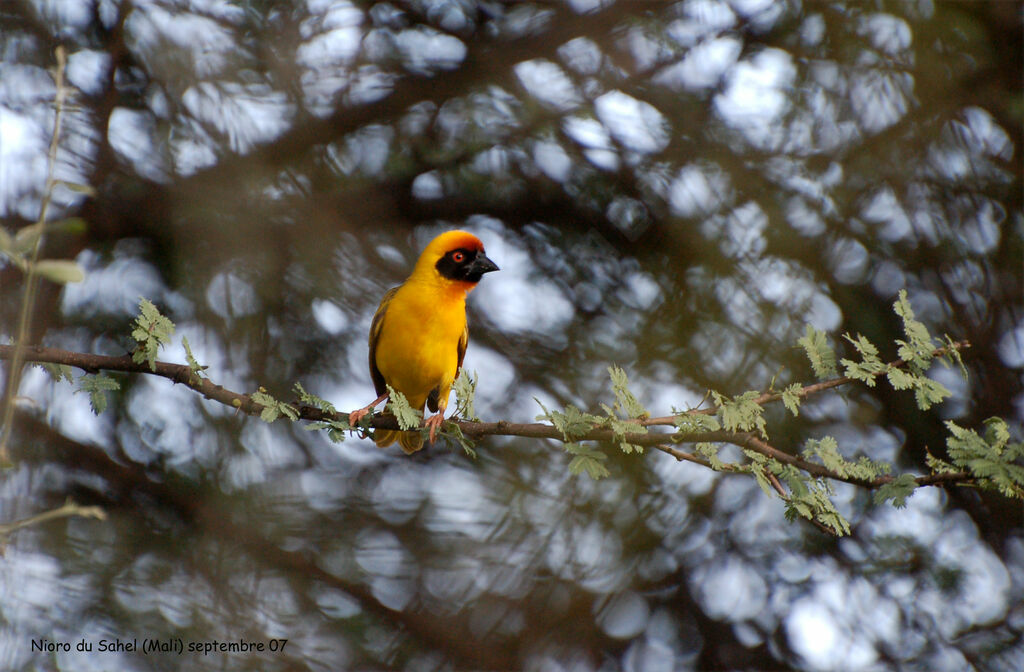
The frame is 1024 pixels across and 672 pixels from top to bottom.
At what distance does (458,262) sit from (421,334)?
38cm

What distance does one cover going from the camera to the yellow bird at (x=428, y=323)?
11.6 feet

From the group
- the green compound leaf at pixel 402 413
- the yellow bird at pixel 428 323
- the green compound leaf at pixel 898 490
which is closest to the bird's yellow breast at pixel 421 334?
the yellow bird at pixel 428 323

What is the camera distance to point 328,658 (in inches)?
122

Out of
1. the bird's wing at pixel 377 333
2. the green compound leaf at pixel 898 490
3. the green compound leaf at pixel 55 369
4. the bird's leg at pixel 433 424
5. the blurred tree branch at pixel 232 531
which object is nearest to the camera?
the green compound leaf at pixel 898 490

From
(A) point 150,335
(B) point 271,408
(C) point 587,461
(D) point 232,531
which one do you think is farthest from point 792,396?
(D) point 232,531

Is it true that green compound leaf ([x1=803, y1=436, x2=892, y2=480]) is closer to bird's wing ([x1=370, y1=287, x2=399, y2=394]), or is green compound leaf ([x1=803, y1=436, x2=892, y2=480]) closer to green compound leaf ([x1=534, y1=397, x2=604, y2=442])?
green compound leaf ([x1=534, y1=397, x2=604, y2=442])

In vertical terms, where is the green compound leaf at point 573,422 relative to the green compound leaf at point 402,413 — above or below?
above

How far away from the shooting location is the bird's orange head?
357cm

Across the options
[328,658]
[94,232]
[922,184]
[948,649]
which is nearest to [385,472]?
[328,658]

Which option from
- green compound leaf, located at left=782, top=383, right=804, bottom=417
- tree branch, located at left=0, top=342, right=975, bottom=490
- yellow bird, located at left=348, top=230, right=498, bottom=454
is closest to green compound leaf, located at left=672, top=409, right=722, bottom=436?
tree branch, located at left=0, top=342, right=975, bottom=490

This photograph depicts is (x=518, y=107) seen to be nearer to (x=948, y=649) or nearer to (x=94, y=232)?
(x=94, y=232)

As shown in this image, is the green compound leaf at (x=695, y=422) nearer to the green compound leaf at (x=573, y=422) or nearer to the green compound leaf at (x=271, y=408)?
the green compound leaf at (x=573, y=422)

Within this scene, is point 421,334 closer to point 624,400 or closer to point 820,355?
point 624,400

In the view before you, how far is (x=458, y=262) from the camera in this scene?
359 cm
